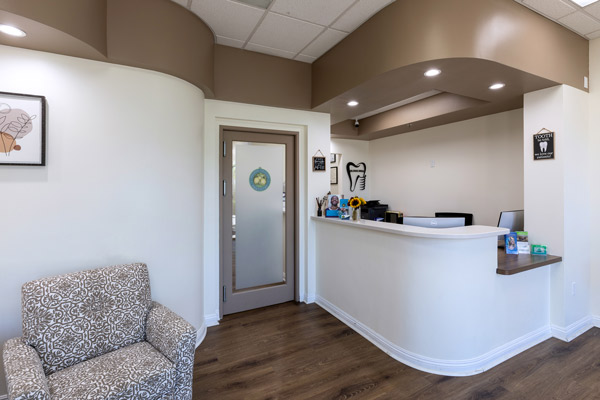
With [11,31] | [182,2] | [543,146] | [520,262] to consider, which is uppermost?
[182,2]

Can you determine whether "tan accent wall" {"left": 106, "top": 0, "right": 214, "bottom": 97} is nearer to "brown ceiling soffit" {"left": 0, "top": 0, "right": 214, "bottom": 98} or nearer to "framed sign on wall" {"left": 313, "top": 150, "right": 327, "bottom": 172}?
"brown ceiling soffit" {"left": 0, "top": 0, "right": 214, "bottom": 98}

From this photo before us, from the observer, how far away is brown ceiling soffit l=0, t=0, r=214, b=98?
170 centimetres

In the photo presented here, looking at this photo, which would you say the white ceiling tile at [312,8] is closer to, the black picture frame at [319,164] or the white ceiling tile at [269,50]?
the white ceiling tile at [269,50]

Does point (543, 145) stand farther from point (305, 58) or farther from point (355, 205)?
point (305, 58)

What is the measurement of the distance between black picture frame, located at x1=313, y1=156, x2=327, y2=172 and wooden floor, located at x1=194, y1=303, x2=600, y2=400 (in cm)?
186

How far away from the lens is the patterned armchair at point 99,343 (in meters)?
1.51

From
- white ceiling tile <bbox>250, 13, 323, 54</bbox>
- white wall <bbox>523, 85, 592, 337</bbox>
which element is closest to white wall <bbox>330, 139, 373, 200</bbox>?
white ceiling tile <bbox>250, 13, 323, 54</bbox>

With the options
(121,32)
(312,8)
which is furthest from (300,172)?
(121,32)

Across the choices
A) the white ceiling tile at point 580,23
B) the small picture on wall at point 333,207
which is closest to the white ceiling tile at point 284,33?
the small picture on wall at point 333,207

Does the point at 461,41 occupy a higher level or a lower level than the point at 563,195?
higher

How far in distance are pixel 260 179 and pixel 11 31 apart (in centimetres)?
229

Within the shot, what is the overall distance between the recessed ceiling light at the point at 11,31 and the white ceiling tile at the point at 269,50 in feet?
6.00

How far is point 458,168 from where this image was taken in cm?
459

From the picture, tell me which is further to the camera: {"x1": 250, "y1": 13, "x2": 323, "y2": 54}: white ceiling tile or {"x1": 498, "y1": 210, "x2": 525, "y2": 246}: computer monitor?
{"x1": 498, "y1": 210, "x2": 525, "y2": 246}: computer monitor
